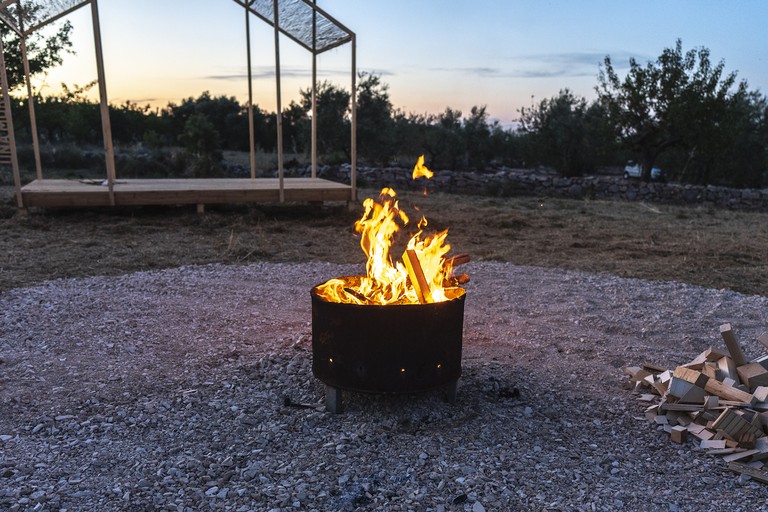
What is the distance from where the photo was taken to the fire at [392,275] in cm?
342

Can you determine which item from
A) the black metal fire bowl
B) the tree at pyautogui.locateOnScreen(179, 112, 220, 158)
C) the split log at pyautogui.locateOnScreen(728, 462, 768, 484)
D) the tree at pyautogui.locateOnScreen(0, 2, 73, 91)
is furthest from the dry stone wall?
the split log at pyautogui.locateOnScreen(728, 462, 768, 484)

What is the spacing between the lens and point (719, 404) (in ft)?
10.6

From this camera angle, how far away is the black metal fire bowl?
10.3ft

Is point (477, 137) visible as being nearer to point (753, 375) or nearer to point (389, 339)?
point (753, 375)

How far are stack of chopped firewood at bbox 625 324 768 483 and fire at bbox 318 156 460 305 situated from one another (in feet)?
4.52

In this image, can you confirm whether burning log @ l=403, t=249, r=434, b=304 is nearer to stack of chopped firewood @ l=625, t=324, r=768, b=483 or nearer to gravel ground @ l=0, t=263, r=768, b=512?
gravel ground @ l=0, t=263, r=768, b=512

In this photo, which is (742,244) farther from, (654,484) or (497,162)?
(497,162)

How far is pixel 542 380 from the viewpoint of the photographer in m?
3.87

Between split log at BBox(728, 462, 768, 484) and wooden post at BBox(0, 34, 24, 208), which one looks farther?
wooden post at BBox(0, 34, 24, 208)

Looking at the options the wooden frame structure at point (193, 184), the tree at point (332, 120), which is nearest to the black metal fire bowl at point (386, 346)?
the wooden frame structure at point (193, 184)

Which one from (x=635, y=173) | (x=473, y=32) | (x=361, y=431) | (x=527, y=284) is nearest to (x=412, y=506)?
(x=361, y=431)

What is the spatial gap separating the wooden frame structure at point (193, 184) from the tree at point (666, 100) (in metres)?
12.6

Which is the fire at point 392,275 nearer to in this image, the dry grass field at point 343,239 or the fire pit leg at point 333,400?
the fire pit leg at point 333,400

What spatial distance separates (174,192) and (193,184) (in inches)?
40.6
